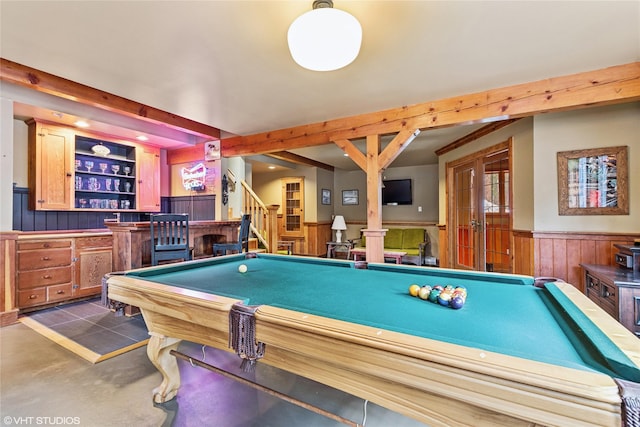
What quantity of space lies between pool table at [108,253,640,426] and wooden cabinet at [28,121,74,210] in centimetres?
345

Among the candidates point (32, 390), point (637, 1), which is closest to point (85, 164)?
point (32, 390)

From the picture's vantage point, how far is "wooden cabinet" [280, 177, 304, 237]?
7.62m

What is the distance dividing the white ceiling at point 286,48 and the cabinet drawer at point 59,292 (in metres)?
2.59

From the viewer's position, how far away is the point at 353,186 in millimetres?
7992

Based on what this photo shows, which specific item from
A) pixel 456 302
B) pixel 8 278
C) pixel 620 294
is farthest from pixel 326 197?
pixel 456 302

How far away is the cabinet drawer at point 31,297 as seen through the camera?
10.8 feet

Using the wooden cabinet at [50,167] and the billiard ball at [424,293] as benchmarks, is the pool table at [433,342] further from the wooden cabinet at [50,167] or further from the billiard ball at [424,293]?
the wooden cabinet at [50,167]

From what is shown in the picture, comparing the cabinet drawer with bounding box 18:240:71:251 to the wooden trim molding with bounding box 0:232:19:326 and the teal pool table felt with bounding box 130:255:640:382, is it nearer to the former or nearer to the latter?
the wooden trim molding with bounding box 0:232:19:326

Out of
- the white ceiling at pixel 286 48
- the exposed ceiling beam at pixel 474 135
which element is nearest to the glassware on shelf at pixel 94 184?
the white ceiling at pixel 286 48

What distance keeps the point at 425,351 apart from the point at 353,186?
7.33m

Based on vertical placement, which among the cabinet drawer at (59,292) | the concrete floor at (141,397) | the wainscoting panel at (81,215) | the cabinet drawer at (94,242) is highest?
the wainscoting panel at (81,215)

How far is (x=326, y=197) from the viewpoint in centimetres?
784

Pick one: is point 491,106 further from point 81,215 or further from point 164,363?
point 81,215

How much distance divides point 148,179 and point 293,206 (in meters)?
3.59
